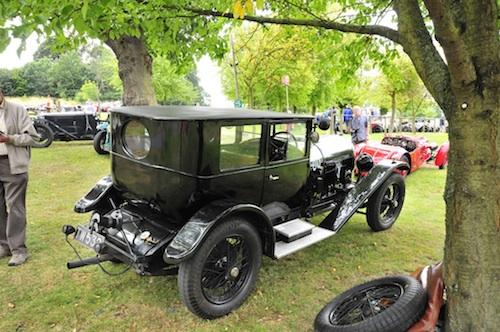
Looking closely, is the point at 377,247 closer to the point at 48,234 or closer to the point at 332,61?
the point at 332,61

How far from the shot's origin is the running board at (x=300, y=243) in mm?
3564

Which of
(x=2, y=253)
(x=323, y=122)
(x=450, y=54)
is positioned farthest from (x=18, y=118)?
(x=450, y=54)

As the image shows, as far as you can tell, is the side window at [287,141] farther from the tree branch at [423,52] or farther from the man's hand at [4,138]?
the man's hand at [4,138]

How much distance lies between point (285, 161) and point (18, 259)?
3.21 m

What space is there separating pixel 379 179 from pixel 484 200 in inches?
92.8

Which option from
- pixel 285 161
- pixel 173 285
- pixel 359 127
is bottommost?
pixel 173 285

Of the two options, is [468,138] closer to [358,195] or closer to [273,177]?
[273,177]

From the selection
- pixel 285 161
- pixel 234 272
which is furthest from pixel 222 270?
pixel 285 161

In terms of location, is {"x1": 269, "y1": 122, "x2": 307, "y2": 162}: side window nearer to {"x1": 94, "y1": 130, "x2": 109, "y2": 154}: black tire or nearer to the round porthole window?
the round porthole window

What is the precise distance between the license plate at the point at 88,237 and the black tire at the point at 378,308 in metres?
2.06

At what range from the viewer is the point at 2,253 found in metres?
4.06

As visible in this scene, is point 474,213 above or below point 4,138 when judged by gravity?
below

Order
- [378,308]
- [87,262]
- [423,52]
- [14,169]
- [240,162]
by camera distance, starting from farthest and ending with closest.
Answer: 1. [14,169]
2. [240,162]
3. [87,262]
4. [378,308]
5. [423,52]

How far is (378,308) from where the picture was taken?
104 inches
